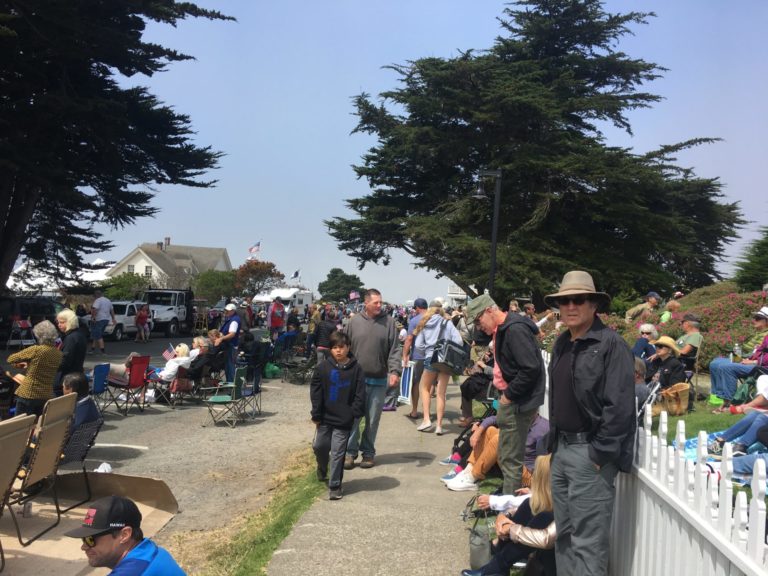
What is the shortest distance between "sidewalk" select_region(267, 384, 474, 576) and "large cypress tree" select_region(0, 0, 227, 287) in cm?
1777

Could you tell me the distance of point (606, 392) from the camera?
3490mm

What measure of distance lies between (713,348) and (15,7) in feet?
72.7

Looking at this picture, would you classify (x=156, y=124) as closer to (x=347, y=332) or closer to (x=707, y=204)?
(x=347, y=332)

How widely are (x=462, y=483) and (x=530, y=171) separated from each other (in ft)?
85.2

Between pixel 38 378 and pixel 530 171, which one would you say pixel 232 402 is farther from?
pixel 530 171

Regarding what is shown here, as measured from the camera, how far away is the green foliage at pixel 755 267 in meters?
17.9

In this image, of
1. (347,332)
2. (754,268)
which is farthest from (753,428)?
(754,268)

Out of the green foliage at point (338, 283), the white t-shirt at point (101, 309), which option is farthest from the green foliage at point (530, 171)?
the green foliage at point (338, 283)

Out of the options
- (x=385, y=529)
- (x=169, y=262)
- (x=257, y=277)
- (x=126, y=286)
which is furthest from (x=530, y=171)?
(x=169, y=262)

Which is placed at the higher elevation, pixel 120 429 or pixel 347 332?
pixel 347 332

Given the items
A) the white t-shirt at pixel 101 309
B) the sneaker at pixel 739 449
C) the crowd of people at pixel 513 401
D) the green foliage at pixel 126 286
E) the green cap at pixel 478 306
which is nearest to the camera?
the crowd of people at pixel 513 401

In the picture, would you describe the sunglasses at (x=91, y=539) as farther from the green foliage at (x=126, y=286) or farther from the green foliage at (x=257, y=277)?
the green foliage at (x=257, y=277)

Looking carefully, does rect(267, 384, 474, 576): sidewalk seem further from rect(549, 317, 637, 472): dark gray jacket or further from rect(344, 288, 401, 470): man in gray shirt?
rect(549, 317, 637, 472): dark gray jacket

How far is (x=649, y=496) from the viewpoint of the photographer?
12.1ft
